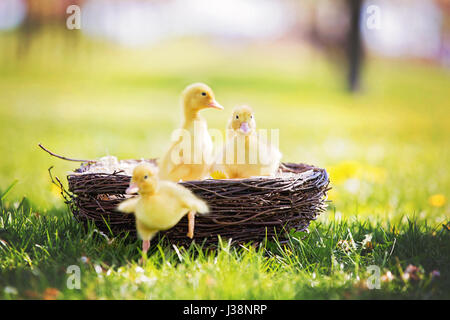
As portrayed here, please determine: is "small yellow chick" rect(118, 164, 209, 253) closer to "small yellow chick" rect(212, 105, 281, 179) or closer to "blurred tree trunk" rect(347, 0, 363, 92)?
"small yellow chick" rect(212, 105, 281, 179)

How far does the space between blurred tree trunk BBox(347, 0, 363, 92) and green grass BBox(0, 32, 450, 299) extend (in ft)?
1.69

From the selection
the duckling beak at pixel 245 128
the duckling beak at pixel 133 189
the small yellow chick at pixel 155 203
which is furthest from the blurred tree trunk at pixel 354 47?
the duckling beak at pixel 133 189

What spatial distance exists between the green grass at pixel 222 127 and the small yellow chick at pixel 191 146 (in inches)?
21.1

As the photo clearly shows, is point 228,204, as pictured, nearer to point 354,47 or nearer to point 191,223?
point 191,223

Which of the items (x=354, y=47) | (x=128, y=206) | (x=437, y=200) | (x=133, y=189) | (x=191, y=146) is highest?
(x=354, y=47)

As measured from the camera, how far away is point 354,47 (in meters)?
13.2

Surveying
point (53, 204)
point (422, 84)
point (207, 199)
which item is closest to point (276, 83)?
point (422, 84)

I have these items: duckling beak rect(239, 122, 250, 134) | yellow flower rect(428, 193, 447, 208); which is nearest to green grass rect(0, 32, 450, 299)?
yellow flower rect(428, 193, 447, 208)

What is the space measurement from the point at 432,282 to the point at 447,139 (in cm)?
684

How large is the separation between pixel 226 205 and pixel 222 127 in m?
5.69

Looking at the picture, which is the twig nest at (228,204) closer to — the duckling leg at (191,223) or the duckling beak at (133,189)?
the duckling leg at (191,223)

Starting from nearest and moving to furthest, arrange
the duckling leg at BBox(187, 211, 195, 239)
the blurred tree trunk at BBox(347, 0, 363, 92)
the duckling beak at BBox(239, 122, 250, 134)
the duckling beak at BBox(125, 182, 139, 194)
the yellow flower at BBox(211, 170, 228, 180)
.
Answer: the duckling beak at BBox(125, 182, 139, 194) → the duckling leg at BBox(187, 211, 195, 239) → the duckling beak at BBox(239, 122, 250, 134) → the yellow flower at BBox(211, 170, 228, 180) → the blurred tree trunk at BBox(347, 0, 363, 92)

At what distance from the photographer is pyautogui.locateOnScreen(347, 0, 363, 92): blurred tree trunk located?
12.7 meters

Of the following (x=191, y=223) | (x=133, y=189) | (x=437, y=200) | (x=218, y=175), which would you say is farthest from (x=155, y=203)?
(x=437, y=200)
